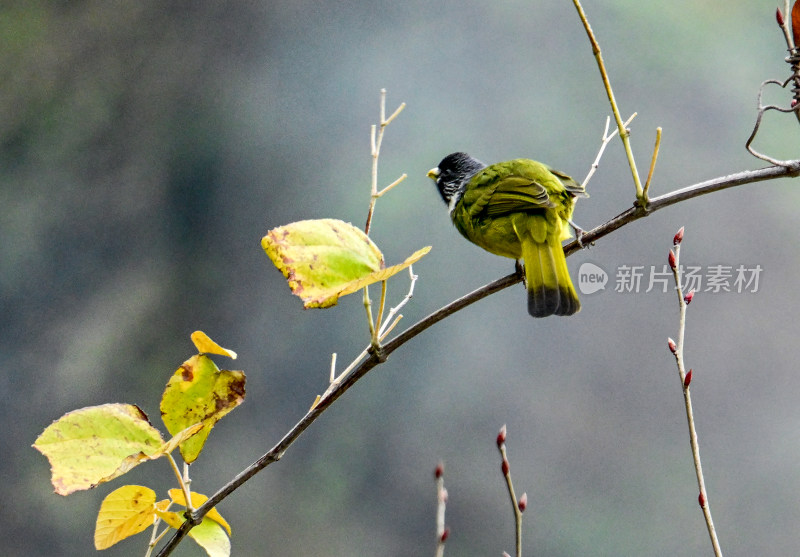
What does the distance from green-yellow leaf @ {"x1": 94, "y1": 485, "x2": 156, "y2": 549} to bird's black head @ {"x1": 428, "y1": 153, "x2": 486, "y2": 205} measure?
1028 millimetres

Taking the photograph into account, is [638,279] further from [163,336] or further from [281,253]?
[281,253]

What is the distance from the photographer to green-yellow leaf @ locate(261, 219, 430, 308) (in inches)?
17.3

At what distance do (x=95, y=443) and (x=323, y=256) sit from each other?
183 millimetres

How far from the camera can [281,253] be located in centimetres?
45

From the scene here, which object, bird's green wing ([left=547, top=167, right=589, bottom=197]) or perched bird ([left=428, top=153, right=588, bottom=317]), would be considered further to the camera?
bird's green wing ([left=547, top=167, right=589, bottom=197])

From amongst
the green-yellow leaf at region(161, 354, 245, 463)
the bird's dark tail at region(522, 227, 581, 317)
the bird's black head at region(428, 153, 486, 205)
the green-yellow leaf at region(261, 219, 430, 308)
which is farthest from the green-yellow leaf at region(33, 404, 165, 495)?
the bird's black head at region(428, 153, 486, 205)

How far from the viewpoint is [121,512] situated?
47 centimetres

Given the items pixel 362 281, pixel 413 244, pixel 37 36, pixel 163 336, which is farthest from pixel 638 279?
pixel 37 36

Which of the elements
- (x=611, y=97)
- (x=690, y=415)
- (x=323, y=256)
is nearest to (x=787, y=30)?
(x=611, y=97)

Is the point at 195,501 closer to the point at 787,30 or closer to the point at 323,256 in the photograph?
the point at 323,256

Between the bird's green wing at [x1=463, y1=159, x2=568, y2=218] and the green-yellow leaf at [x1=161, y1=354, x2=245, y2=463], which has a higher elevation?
the bird's green wing at [x1=463, y1=159, x2=568, y2=218]

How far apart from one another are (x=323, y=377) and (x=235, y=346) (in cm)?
33

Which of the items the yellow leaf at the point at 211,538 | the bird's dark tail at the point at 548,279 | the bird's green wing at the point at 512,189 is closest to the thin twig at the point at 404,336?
the yellow leaf at the point at 211,538

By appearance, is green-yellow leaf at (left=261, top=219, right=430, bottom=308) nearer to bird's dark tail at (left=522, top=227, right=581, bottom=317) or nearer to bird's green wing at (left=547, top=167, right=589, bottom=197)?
bird's dark tail at (left=522, top=227, right=581, bottom=317)
